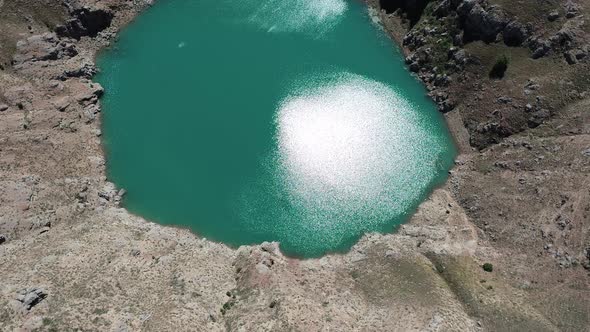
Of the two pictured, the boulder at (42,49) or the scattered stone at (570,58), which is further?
the boulder at (42,49)

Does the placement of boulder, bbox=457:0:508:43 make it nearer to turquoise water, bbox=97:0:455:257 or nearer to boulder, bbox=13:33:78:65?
→ turquoise water, bbox=97:0:455:257

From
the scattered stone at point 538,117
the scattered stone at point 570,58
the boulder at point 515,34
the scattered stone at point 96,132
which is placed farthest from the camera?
the boulder at point 515,34

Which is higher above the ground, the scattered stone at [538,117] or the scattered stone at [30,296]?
the scattered stone at [538,117]

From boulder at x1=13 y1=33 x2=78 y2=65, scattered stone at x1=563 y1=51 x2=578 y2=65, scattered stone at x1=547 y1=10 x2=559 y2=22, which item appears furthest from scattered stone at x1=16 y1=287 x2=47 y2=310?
scattered stone at x1=547 y1=10 x2=559 y2=22

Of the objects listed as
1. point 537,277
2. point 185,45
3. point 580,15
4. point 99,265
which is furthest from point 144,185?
point 580,15

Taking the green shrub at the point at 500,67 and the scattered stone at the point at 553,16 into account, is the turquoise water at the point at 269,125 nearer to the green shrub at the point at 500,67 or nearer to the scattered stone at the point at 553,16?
the green shrub at the point at 500,67

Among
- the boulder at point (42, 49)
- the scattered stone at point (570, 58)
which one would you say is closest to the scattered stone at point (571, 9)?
the scattered stone at point (570, 58)
